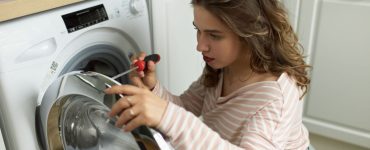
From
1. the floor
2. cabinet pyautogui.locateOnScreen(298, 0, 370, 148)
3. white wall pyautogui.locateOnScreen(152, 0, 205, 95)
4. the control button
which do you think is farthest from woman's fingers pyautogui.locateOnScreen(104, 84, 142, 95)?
the floor

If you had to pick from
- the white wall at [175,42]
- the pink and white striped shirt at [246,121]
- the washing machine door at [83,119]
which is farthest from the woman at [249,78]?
the white wall at [175,42]

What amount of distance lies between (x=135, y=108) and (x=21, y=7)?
0.32 m

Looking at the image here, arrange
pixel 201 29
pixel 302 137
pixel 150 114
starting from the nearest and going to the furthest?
pixel 150 114 < pixel 201 29 < pixel 302 137

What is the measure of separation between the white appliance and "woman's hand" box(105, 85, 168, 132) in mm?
224

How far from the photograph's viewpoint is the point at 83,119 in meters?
0.94

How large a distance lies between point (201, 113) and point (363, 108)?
0.79 metres

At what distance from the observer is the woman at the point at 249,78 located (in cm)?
80

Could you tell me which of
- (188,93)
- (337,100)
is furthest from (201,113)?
(337,100)

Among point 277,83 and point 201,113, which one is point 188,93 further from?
point 277,83

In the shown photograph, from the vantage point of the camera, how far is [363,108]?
5.06 feet

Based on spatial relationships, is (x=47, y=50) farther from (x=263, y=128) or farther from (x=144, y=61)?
(x=263, y=128)

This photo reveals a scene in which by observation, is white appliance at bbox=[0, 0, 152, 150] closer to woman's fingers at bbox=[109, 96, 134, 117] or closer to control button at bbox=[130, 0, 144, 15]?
control button at bbox=[130, 0, 144, 15]

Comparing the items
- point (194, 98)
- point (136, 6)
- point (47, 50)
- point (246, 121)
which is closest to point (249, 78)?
point (246, 121)

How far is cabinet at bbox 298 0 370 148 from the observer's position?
1442 mm
